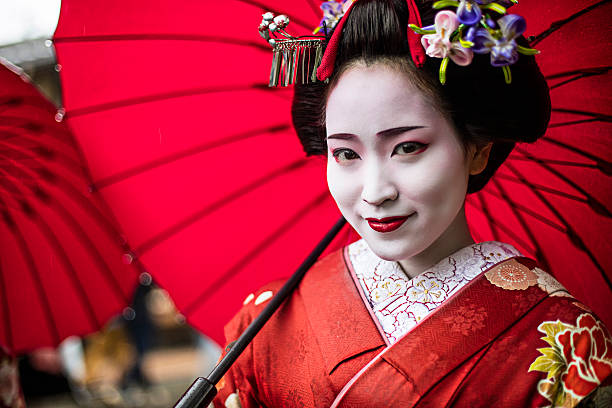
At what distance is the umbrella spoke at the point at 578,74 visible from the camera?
1304mm

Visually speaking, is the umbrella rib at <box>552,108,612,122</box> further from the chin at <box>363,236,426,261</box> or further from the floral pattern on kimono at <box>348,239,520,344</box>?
the chin at <box>363,236,426,261</box>

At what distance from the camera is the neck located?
142 cm

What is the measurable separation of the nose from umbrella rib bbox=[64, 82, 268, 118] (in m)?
0.51

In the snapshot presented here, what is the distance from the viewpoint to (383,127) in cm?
123

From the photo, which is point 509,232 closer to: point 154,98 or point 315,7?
point 315,7

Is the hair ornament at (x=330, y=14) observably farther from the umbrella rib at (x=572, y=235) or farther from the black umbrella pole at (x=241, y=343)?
the umbrella rib at (x=572, y=235)

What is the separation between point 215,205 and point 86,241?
0.56 meters

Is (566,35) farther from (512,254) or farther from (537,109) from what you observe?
(512,254)

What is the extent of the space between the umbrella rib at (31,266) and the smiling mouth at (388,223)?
4.22 ft

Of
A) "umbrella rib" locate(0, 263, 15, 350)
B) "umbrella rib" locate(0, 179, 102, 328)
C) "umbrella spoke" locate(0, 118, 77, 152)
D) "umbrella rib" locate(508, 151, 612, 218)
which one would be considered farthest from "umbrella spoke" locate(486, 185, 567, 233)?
"umbrella rib" locate(0, 263, 15, 350)

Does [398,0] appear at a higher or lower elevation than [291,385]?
higher

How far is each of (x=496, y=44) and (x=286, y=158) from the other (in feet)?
2.51

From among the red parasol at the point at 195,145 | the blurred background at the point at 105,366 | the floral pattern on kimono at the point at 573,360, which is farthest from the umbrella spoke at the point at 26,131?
the blurred background at the point at 105,366

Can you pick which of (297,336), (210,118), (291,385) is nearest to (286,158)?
(210,118)
